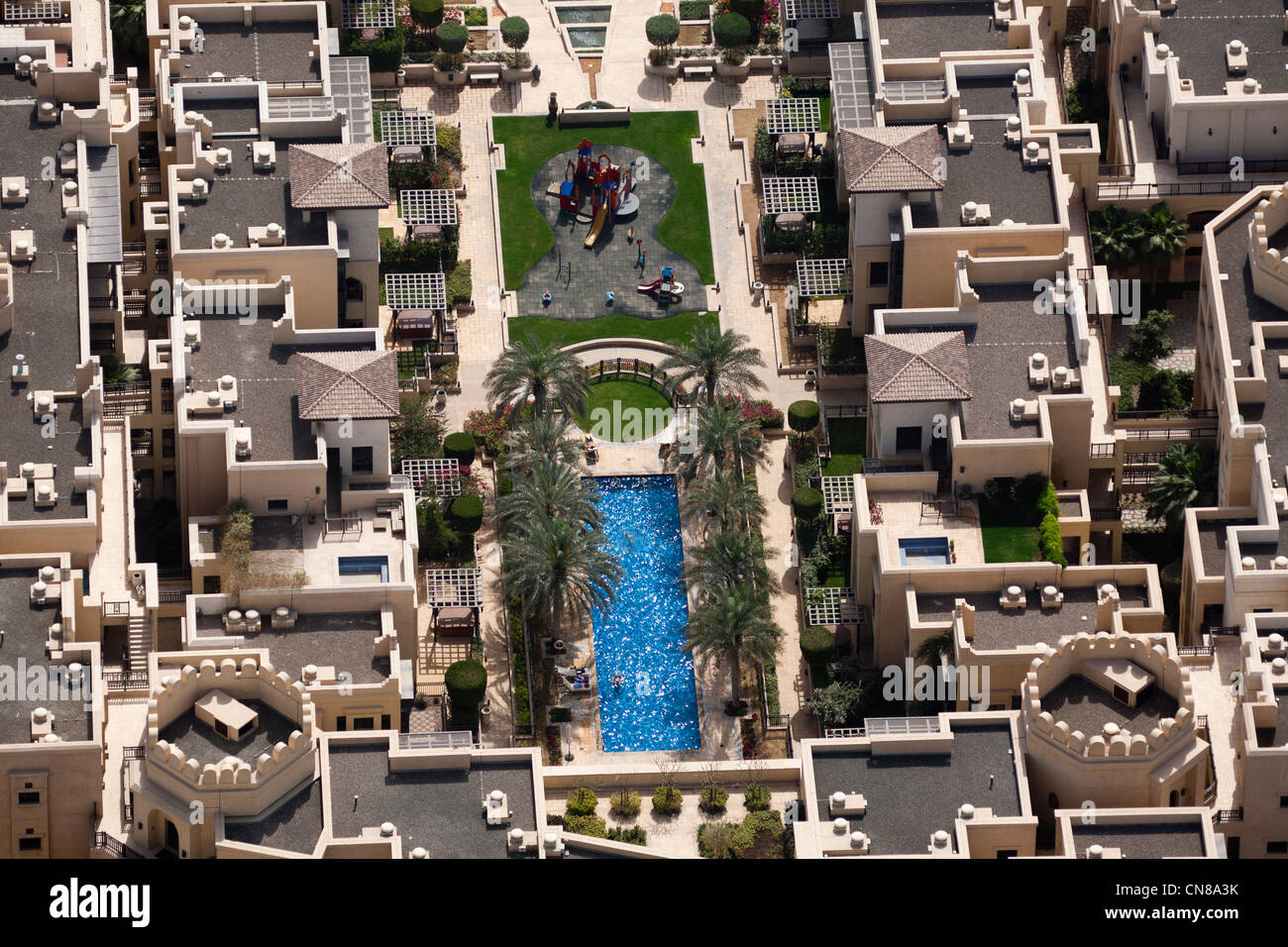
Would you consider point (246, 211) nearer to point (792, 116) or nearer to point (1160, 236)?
point (792, 116)

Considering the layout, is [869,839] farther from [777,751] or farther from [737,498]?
[737,498]

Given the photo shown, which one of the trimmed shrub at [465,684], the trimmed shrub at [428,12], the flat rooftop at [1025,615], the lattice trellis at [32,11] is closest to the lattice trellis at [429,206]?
the trimmed shrub at [428,12]

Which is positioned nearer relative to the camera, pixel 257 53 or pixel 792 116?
pixel 257 53

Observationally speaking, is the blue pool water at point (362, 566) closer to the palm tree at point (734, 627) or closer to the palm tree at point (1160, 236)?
the palm tree at point (734, 627)

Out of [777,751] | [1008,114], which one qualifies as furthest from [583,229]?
[777,751]

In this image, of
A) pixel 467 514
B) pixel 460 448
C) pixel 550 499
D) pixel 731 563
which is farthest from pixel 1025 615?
pixel 460 448

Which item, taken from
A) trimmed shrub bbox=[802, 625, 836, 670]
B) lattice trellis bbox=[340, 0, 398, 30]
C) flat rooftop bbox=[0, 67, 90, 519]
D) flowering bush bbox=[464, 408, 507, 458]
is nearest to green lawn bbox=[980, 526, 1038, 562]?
trimmed shrub bbox=[802, 625, 836, 670]

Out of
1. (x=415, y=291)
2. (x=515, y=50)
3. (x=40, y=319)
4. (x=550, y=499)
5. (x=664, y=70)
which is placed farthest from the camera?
(x=515, y=50)
